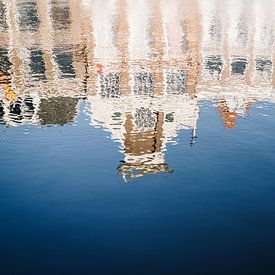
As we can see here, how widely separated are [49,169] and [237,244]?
6.63m

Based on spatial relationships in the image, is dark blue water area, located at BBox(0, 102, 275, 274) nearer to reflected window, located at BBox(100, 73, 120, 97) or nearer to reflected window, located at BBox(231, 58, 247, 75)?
reflected window, located at BBox(100, 73, 120, 97)

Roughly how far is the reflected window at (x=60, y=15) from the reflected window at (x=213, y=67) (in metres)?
17.4

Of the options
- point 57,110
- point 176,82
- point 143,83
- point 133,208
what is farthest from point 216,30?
point 133,208

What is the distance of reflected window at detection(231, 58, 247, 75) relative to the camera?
29197 mm

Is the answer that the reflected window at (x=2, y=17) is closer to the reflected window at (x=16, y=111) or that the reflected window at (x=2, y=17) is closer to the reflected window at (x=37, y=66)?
the reflected window at (x=37, y=66)

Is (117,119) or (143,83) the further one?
(143,83)

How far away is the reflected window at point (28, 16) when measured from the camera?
4403 cm

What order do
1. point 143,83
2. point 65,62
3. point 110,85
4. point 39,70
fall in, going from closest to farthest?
point 110,85, point 143,83, point 39,70, point 65,62

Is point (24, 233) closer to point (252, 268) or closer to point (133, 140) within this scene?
point (252, 268)

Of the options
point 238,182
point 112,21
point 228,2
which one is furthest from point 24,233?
point 228,2

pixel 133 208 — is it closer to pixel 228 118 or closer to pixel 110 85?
pixel 228 118

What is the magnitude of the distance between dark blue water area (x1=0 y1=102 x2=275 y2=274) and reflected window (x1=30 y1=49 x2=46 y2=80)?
10109 millimetres

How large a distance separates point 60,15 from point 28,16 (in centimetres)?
370

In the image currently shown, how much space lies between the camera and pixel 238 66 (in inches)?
1187
